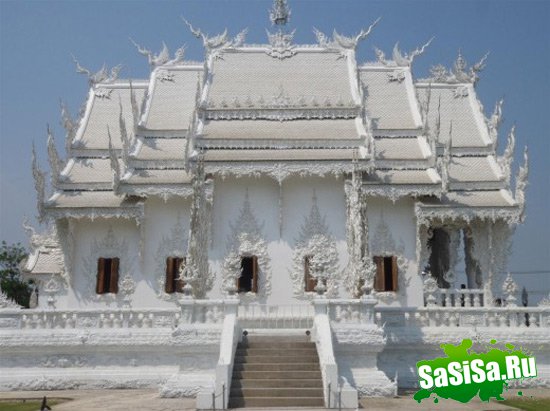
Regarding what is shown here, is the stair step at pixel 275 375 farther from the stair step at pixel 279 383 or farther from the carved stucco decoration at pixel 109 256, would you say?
the carved stucco decoration at pixel 109 256

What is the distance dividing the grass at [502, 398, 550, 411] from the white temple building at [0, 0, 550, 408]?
2.12 metres

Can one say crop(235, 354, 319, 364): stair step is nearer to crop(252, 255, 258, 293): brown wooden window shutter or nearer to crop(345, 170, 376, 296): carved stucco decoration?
crop(345, 170, 376, 296): carved stucco decoration

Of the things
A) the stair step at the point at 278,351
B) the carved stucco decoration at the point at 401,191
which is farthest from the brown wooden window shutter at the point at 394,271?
the stair step at the point at 278,351

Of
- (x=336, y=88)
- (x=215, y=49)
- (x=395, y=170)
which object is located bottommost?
(x=395, y=170)

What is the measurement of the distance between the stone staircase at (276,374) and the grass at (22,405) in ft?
10.4

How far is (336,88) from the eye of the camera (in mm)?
20500

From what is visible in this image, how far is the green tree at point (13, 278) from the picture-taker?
3588cm

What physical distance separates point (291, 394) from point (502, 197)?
33.8 feet

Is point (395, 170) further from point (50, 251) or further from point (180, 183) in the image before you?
point (50, 251)

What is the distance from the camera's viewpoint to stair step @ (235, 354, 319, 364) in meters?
11.9

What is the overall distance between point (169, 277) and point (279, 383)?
750cm

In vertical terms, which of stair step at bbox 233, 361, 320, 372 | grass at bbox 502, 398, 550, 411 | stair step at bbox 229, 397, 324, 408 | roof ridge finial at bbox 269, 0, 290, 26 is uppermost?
roof ridge finial at bbox 269, 0, 290, 26

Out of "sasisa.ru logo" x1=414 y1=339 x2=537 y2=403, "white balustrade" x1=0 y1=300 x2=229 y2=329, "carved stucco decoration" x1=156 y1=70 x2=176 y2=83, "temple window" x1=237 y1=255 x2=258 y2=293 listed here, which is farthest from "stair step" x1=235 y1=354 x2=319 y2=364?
"carved stucco decoration" x1=156 y1=70 x2=176 y2=83

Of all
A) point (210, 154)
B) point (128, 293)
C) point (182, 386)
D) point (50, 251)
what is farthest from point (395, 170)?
point (50, 251)
